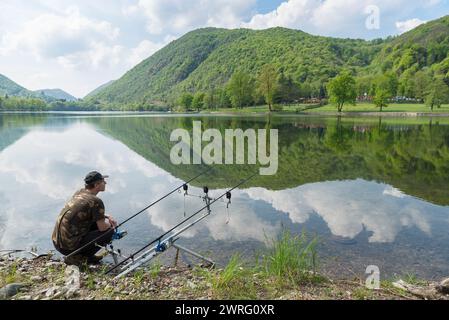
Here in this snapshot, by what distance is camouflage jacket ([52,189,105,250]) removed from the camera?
6988mm

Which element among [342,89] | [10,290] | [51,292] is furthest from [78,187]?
[342,89]

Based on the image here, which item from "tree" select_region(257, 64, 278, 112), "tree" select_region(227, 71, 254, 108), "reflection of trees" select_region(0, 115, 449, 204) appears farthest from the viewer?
"tree" select_region(227, 71, 254, 108)

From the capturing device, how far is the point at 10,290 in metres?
6.16

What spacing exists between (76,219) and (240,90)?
135409mm

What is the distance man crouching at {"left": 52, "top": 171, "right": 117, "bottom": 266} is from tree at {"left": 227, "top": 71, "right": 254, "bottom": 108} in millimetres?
134430

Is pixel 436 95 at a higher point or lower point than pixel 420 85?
lower

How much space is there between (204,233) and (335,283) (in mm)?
5345

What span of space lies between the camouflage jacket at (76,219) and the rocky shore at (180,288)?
0.64 meters

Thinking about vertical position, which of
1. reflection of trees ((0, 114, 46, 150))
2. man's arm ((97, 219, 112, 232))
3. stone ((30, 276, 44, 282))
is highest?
reflection of trees ((0, 114, 46, 150))

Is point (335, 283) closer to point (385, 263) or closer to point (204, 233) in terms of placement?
point (385, 263)

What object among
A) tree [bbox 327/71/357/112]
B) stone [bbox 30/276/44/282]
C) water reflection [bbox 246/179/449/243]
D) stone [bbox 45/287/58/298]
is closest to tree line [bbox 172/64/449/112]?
tree [bbox 327/71/357/112]

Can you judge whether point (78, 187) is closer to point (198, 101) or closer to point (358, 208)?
point (358, 208)

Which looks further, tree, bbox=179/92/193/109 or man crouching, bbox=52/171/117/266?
tree, bbox=179/92/193/109

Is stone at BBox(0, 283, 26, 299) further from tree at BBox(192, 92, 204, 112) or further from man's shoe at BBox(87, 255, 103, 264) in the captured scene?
tree at BBox(192, 92, 204, 112)
